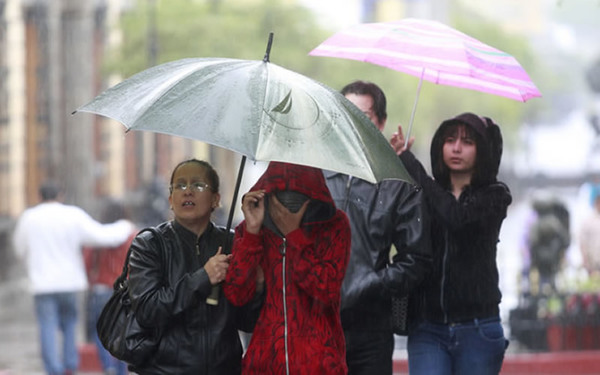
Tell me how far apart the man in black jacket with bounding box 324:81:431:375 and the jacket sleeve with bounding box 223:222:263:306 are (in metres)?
0.79

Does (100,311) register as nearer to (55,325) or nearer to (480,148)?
(55,325)

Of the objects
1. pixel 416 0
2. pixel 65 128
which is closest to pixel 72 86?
pixel 65 128

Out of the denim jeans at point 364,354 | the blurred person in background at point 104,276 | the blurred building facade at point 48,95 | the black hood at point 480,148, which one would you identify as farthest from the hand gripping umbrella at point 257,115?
the blurred building facade at point 48,95

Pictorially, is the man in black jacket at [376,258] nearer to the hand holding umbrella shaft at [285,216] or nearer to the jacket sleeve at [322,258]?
the jacket sleeve at [322,258]

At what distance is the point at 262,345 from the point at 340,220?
0.54 meters

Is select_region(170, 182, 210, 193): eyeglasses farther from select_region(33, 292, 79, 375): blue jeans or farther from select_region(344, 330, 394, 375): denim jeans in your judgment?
select_region(33, 292, 79, 375): blue jeans

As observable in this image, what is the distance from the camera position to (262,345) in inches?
171

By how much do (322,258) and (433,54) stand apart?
1.25m

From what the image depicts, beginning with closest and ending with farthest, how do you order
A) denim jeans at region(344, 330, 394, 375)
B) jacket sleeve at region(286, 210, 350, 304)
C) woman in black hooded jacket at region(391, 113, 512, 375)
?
jacket sleeve at region(286, 210, 350, 304), denim jeans at region(344, 330, 394, 375), woman in black hooded jacket at region(391, 113, 512, 375)

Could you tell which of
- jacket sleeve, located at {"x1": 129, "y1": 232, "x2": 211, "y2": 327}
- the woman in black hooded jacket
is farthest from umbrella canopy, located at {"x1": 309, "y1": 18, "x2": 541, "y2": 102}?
jacket sleeve, located at {"x1": 129, "y1": 232, "x2": 211, "y2": 327}

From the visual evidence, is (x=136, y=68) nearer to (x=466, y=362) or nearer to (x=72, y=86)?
(x=72, y=86)

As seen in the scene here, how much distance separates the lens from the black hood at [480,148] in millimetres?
5176

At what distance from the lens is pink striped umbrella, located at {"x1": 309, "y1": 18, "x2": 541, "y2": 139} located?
204 inches

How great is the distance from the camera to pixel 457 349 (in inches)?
202
